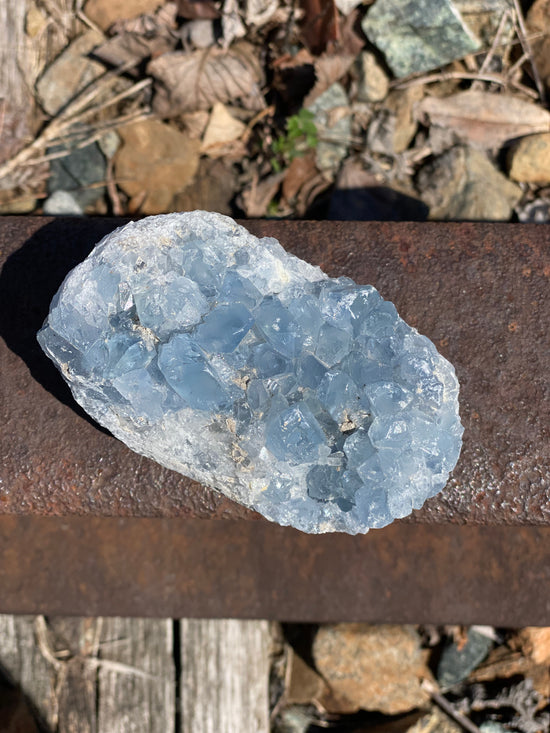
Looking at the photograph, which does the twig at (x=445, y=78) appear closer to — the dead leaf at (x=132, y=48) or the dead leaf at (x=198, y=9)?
the dead leaf at (x=198, y=9)

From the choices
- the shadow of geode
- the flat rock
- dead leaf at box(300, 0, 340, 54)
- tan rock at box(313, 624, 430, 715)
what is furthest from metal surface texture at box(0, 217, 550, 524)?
dead leaf at box(300, 0, 340, 54)

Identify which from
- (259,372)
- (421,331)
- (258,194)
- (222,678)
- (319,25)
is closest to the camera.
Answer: (259,372)

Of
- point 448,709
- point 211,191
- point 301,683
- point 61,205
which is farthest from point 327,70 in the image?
point 448,709

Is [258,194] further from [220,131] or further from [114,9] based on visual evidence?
[114,9]

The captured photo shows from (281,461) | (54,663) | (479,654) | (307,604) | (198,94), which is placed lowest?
(479,654)

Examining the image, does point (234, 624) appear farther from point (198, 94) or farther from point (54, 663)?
point (198, 94)

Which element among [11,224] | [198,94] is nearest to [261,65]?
[198,94]

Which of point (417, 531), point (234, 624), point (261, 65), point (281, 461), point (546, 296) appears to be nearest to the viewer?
point (281, 461)

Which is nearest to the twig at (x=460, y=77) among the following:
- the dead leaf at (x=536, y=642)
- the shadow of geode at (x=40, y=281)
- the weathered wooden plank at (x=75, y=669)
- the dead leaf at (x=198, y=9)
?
the dead leaf at (x=198, y=9)
